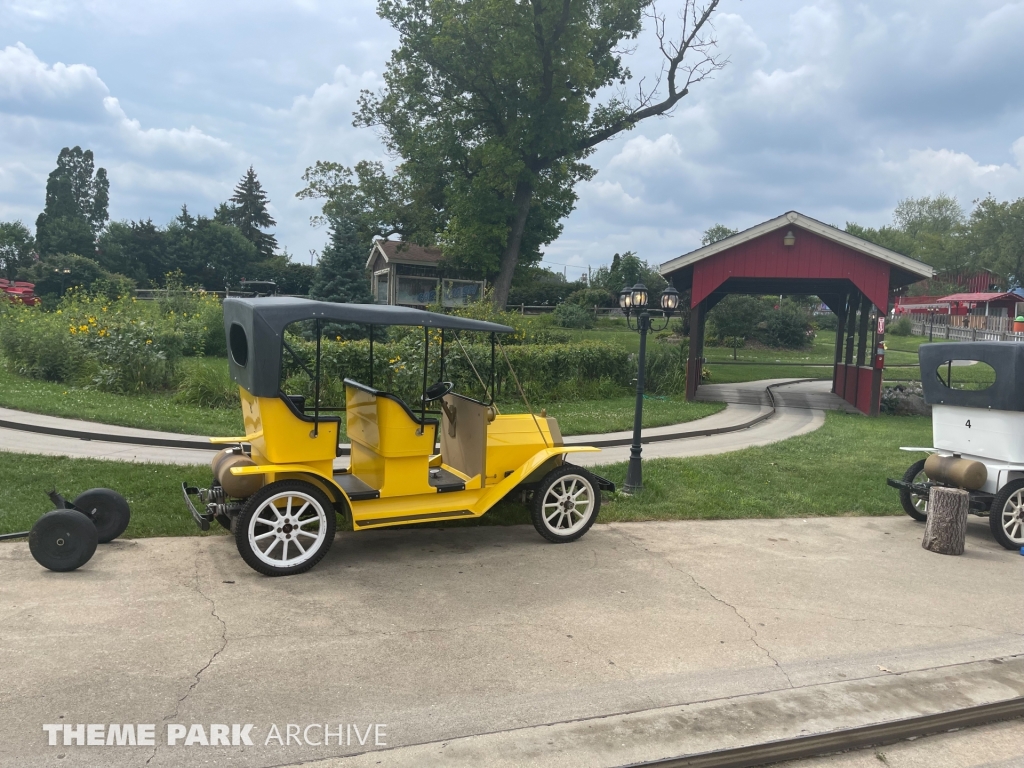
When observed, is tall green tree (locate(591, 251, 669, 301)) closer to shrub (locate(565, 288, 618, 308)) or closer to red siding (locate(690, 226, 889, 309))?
shrub (locate(565, 288, 618, 308))

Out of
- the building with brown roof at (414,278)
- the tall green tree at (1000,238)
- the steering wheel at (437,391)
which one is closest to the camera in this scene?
the steering wheel at (437,391)

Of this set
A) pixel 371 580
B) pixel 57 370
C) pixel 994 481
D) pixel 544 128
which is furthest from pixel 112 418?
pixel 544 128

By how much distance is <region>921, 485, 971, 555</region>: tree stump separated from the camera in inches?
278

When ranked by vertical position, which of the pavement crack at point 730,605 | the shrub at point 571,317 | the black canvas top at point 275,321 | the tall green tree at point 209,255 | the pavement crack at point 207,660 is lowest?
the pavement crack at point 730,605

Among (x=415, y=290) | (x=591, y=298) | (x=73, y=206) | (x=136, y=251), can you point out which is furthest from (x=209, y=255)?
(x=591, y=298)

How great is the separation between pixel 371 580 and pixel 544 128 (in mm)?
24591

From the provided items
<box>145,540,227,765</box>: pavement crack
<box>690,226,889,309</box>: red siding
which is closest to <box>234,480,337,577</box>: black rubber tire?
<box>145,540,227,765</box>: pavement crack

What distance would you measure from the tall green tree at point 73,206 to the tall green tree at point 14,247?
634cm

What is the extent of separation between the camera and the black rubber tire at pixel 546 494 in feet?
21.9

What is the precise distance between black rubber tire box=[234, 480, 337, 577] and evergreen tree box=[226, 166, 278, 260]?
74.1 meters

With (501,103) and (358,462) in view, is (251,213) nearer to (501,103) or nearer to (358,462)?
(501,103)

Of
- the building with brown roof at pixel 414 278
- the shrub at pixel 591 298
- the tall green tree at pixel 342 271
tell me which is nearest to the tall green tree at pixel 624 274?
the shrub at pixel 591 298

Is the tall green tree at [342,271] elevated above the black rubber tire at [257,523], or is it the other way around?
the tall green tree at [342,271]

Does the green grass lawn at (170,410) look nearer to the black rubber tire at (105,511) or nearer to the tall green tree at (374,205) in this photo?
the black rubber tire at (105,511)
